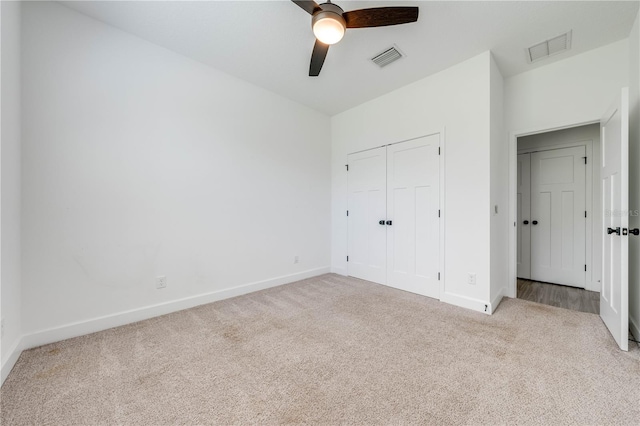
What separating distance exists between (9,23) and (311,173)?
319 cm

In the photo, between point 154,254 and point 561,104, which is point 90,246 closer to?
point 154,254

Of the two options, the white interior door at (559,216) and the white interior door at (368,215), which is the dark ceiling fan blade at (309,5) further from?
the white interior door at (559,216)

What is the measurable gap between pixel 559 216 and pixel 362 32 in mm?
3778

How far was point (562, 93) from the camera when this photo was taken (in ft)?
9.25

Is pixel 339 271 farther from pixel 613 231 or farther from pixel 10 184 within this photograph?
pixel 10 184

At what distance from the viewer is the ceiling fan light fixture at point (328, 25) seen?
1.76 meters

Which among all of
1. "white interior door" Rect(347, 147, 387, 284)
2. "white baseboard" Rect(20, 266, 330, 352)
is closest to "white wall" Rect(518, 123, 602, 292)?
"white interior door" Rect(347, 147, 387, 284)

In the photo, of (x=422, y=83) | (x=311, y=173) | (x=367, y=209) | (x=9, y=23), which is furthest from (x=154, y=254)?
(x=422, y=83)

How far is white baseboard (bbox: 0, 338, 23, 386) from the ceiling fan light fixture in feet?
10.1

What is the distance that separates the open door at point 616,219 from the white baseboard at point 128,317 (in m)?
3.42

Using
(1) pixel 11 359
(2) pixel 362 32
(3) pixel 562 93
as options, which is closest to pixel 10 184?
(1) pixel 11 359

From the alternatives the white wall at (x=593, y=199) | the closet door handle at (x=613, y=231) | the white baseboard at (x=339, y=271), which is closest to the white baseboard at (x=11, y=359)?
the white baseboard at (x=339, y=271)

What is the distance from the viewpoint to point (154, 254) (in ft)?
8.45

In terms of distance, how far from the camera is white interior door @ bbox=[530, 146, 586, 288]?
349 centimetres
